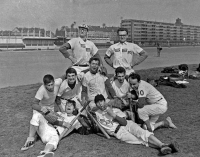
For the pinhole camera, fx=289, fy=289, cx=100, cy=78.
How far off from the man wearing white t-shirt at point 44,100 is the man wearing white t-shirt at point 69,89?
5.5 inches

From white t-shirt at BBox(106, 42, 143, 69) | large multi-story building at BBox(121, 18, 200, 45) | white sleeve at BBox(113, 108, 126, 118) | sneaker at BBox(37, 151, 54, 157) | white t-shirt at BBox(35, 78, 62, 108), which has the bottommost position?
sneaker at BBox(37, 151, 54, 157)

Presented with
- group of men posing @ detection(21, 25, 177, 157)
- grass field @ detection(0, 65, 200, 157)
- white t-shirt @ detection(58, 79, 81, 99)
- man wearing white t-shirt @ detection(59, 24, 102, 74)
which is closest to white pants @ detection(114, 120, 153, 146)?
group of men posing @ detection(21, 25, 177, 157)

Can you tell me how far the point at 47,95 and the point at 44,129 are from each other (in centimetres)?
69

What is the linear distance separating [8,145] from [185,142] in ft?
10.9

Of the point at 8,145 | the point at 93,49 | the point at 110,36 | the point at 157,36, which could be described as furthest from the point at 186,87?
the point at 157,36

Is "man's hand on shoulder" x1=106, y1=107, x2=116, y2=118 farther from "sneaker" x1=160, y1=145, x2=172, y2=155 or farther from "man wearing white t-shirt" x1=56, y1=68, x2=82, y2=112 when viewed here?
"sneaker" x1=160, y1=145, x2=172, y2=155

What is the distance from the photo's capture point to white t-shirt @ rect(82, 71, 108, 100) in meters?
6.35

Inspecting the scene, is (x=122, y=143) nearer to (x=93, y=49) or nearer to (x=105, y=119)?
(x=105, y=119)

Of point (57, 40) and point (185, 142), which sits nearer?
point (185, 142)

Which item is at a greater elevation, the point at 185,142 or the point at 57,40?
the point at 57,40

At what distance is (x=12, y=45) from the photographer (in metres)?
92.7

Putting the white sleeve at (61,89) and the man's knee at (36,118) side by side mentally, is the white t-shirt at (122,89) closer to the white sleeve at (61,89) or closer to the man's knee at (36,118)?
the white sleeve at (61,89)

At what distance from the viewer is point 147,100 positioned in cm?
609

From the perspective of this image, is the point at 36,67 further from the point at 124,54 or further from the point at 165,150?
the point at 165,150
